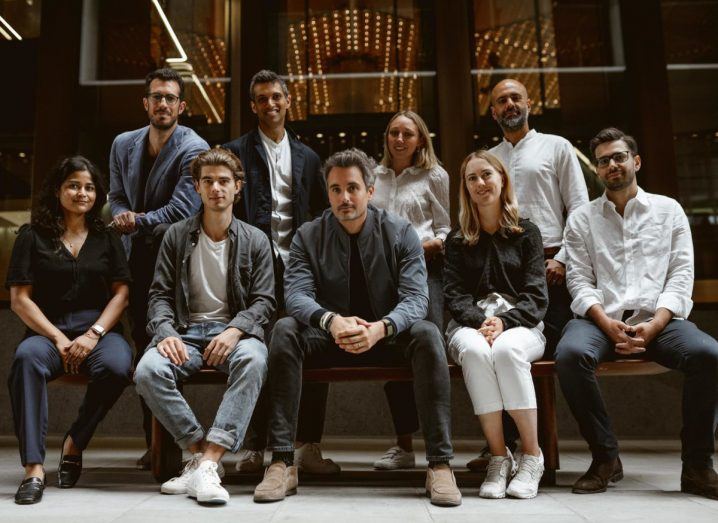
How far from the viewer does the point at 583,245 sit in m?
3.15

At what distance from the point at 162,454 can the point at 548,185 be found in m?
2.32

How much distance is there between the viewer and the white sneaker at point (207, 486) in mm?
2377

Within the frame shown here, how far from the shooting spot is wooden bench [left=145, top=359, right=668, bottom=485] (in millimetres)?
2729

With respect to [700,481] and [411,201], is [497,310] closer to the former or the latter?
[411,201]

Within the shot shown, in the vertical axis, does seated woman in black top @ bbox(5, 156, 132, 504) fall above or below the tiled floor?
above

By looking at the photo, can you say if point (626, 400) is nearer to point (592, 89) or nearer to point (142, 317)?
point (592, 89)

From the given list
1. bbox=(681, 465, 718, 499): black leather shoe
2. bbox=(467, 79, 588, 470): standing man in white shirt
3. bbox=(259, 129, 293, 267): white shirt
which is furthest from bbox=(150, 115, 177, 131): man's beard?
bbox=(681, 465, 718, 499): black leather shoe

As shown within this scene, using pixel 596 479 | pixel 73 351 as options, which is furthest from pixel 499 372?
pixel 73 351

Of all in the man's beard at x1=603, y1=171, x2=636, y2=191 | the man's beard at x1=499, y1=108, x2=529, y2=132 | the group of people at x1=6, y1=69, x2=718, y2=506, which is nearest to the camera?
the group of people at x1=6, y1=69, x2=718, y2=506

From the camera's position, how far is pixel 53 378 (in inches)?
112

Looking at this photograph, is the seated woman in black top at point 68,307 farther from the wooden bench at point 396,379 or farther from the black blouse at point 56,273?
the wooden bench at point 396,379

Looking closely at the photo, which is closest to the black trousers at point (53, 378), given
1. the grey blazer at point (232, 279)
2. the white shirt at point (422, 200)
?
the grey blazer at point (232, 279)

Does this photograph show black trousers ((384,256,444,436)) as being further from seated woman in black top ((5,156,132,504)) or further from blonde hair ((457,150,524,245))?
seated woman in black top ((5,156,132,504))

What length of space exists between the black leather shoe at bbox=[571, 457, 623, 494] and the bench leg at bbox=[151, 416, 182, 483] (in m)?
1.73
